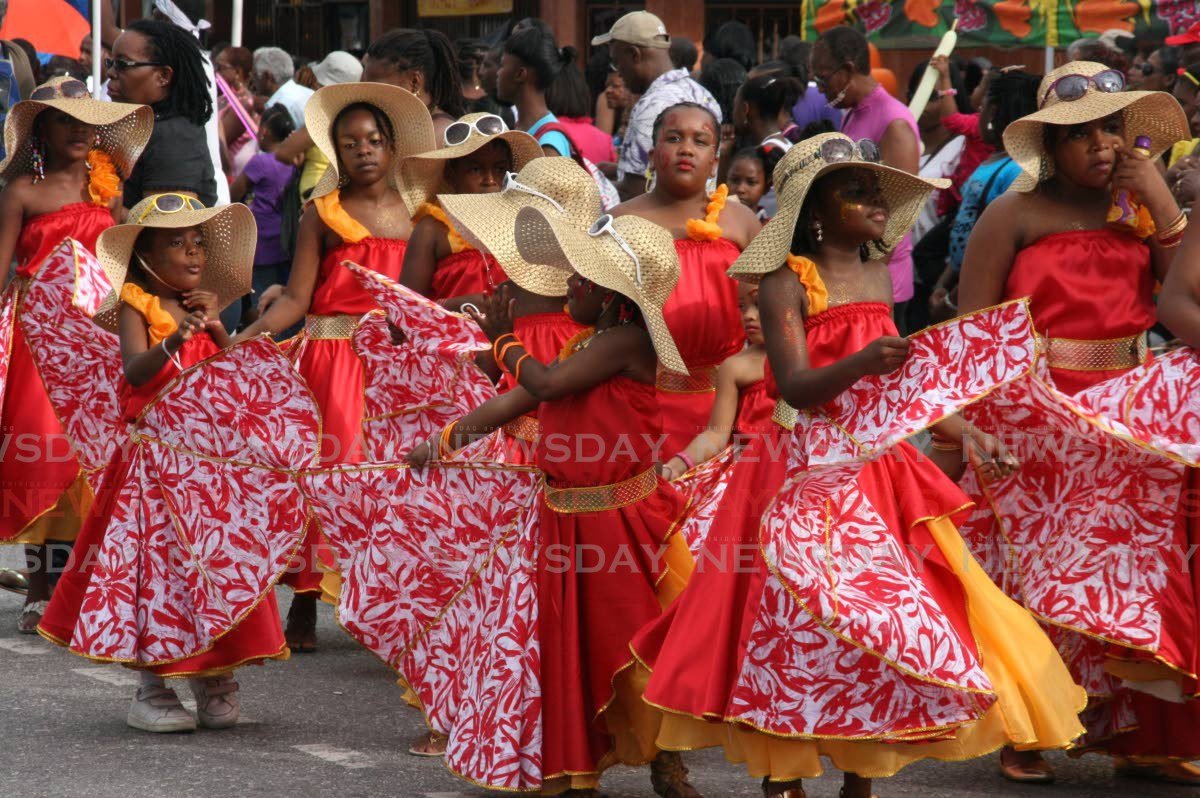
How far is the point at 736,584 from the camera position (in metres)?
4.62

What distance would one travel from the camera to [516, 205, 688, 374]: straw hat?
477 cm

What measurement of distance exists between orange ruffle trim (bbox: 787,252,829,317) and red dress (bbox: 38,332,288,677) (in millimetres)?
2149

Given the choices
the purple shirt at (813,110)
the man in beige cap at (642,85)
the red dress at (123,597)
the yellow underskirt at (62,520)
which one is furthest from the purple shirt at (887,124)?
the red dress at (123,597)

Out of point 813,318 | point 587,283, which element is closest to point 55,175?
point 587,283

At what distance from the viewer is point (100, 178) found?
7.66 metres

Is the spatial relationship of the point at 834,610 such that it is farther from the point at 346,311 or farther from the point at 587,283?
the point at 346,311

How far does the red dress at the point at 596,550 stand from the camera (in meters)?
4.82

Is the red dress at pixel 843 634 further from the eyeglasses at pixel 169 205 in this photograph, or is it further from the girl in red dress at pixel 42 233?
the girl in red dress at pixel 42 233

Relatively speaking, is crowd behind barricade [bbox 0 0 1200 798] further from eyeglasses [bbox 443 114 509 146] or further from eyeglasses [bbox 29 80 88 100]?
eyeglasses [bbox 29 80 88 100]

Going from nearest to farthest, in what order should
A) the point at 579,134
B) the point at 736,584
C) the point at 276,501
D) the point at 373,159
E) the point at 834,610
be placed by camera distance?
the point at 834,610 < the point at 736,584 < the point at 276,501 < the point at 373,159 < the point at 579,134

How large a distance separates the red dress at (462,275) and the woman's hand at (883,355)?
2549mm

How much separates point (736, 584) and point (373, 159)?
312 centimetres

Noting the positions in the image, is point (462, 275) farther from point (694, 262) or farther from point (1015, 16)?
point (1015, 16)

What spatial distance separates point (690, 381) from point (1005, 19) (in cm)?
577
